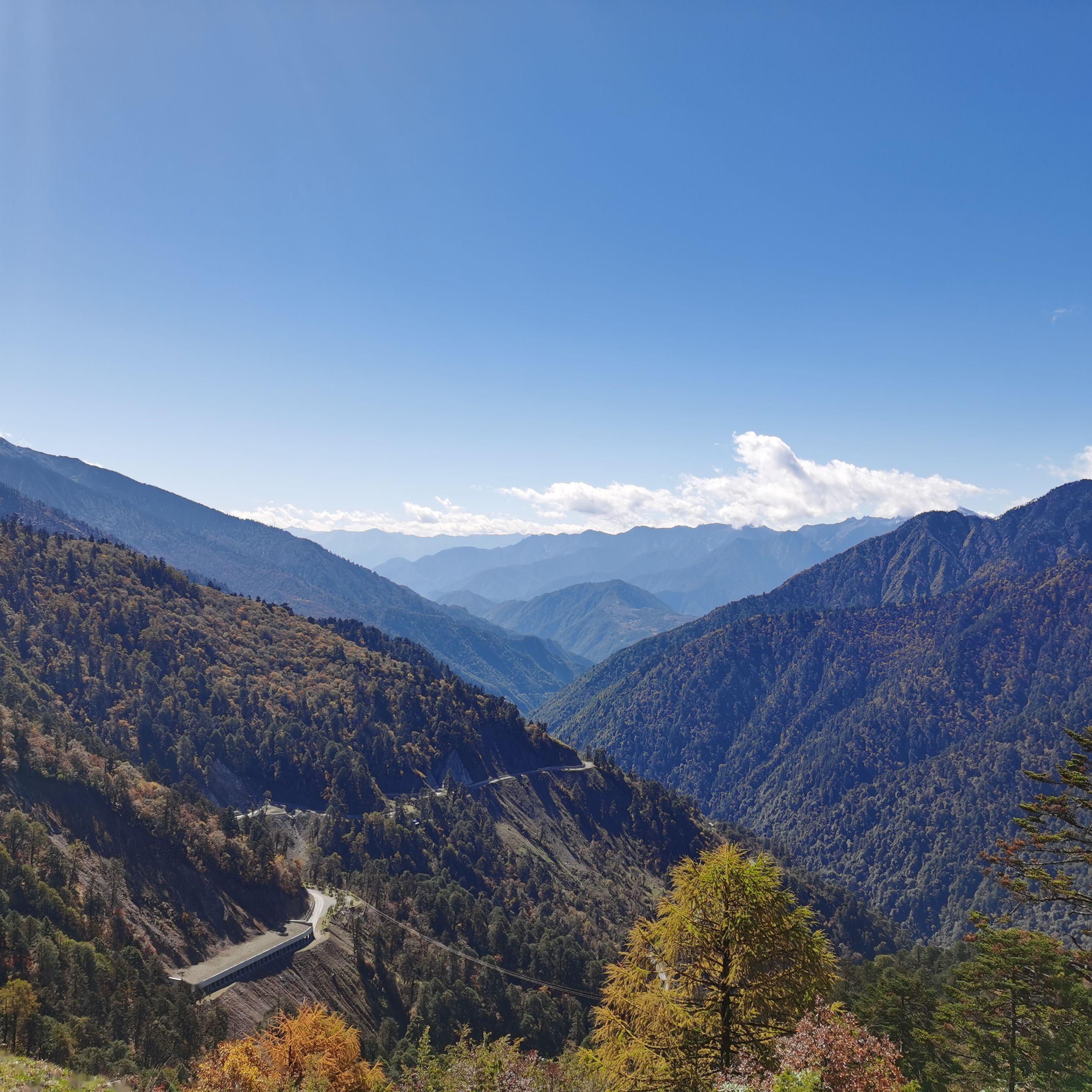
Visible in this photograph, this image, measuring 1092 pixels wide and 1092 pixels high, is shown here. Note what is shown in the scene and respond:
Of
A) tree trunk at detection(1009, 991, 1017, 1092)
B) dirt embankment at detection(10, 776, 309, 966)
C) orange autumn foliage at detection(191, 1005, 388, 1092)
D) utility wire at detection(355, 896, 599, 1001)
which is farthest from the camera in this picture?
utility wire at detection(355, 896, 599, 1001)

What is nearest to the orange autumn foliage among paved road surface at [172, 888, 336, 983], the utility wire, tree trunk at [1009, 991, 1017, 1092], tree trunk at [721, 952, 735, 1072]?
tree trunk at [721, 952, 735, 1072]

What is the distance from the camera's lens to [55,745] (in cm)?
12325

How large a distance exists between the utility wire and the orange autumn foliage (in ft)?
222

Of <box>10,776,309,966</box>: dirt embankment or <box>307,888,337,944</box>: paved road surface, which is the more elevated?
<box>10,776,309,966</box>: dirt embankment

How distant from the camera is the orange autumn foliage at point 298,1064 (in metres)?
45.2

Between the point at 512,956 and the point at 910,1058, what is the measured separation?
91.9 metres

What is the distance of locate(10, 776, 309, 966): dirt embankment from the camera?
9962cm

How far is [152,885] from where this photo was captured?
107 meters

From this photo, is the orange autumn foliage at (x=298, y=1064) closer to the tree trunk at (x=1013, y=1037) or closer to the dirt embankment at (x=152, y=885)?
the tree trunk at (x=1013, y=1037)

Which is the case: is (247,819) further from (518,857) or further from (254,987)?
(518,857)

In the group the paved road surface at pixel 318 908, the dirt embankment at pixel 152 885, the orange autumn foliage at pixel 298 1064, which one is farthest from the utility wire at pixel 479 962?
the orange autumn foliage at pixel 298 1064

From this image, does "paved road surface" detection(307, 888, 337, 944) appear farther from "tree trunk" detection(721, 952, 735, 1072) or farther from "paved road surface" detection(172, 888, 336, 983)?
"tree trunk" detection(721, 952, 735, 1072)

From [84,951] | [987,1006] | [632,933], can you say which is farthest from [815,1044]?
[84,951]

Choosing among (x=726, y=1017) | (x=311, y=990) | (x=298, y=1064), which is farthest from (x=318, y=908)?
(x=726, y=1017)
